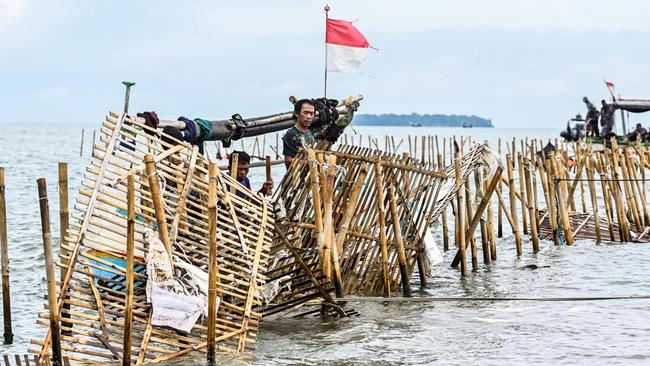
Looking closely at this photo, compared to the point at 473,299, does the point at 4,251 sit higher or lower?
higher

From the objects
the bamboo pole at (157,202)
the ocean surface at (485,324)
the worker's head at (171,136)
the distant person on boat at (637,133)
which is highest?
the distant person on boat at (637,133)

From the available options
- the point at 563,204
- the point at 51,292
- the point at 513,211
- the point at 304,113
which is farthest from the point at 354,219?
the point at 563,204

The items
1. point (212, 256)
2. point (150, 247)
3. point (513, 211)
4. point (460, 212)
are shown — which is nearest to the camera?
point (212, 256)

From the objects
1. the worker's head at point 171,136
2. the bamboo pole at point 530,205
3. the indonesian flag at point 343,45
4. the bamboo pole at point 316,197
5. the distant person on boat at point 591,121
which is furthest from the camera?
the distant person on boat at point 591,121

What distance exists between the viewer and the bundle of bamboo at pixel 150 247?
7637 mm

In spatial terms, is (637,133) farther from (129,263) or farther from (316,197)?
(129,263)

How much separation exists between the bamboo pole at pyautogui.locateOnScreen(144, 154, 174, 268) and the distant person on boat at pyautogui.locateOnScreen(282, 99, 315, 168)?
2801 millimetres

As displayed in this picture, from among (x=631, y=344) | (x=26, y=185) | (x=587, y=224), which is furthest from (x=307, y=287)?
(x=26, y=185)

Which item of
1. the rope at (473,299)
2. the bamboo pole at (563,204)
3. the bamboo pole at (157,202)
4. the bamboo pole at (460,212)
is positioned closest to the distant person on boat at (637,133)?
the bamboo pole at (563,204)

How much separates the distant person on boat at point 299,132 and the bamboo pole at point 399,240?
1.06 m

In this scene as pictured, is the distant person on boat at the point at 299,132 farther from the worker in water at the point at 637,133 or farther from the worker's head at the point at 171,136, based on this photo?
the worker in water at the point at 637,133

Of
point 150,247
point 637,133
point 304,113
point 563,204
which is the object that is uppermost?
point 637,133

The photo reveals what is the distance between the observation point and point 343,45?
13.0 meters

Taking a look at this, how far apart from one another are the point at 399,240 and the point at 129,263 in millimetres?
4496
